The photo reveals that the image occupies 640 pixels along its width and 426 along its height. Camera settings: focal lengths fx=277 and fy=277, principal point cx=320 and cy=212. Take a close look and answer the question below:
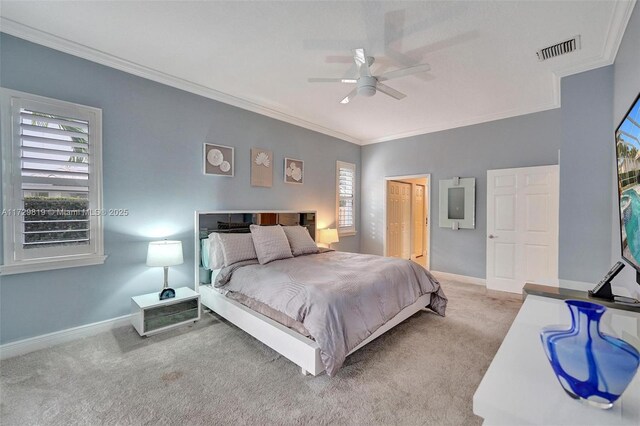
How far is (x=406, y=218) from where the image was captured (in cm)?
655

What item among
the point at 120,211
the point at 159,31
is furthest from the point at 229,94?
the point at 120,211

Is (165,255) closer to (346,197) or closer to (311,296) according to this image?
(311,296)

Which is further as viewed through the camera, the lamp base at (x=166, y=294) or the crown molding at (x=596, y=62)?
the lamp base at (x=166, y=294)

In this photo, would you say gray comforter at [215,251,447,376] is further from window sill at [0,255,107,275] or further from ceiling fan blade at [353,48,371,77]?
ceiling fan blade at [353,48,371,77]

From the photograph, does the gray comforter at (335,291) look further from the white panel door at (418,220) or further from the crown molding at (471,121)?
the white panel door at (418,220)

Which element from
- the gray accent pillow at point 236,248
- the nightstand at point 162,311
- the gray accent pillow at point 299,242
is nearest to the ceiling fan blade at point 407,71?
the gray accent pillow at point 299,242

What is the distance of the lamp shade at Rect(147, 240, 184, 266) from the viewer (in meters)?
2.84

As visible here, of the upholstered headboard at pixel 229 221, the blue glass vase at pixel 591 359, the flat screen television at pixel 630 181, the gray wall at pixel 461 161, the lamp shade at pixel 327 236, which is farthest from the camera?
the lamp shade at pixel 327 236

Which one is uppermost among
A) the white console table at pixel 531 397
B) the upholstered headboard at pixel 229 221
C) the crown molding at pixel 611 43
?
the crown molding at pixel 611 43

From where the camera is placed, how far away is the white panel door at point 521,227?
3.91 metres

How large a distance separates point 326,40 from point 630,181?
2.38 meters

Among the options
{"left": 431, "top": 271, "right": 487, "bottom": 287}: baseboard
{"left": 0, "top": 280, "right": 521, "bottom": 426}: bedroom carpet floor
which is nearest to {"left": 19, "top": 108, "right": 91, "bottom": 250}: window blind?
{"left": 0, "top": 280, "right": 521, "bottom": 426}: bedroom carpet floor

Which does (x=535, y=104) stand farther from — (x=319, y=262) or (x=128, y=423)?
(x=128, y=423)

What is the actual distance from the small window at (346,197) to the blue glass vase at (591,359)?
4.76 metres
